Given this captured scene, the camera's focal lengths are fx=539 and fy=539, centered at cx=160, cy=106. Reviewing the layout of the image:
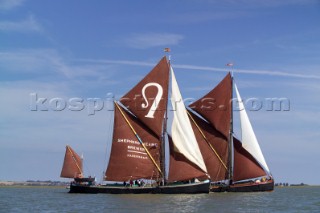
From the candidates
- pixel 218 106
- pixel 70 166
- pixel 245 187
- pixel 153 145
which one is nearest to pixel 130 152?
pixel 153 145

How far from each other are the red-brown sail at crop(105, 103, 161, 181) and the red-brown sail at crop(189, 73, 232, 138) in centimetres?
1298

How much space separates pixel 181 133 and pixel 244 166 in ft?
54.1

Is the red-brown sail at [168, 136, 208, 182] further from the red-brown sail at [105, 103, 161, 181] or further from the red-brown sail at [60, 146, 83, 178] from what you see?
the red-brown sail at [60, 146, 83, 178]

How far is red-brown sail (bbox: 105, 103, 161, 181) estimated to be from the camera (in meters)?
71.2

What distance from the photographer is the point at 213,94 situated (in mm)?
82938

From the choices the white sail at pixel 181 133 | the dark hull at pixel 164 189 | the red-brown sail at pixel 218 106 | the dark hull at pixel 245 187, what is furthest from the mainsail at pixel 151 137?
the dark hull at pixel 245 187

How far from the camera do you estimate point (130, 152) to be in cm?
7119

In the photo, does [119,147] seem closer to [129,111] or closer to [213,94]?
[129,111]

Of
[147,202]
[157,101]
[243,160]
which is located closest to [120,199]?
[147,202]

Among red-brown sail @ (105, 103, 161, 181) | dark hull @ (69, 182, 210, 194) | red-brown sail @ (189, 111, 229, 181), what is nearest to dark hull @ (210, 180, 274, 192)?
red-brown sail @ (189, 111, 229, 181)

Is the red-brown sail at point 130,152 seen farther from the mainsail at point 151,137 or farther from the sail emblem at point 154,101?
the sail emblem at point 154,101

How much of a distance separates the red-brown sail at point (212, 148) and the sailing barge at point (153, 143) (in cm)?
997

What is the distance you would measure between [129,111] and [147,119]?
2.66m

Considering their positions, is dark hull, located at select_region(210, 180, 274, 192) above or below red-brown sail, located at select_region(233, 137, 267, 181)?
below
